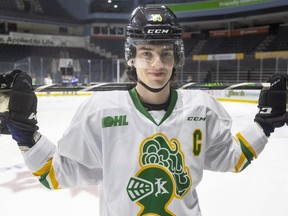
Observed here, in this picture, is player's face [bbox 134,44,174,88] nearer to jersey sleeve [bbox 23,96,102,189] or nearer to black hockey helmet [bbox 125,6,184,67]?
black hockey helmet [bbox 125,6,184,67]

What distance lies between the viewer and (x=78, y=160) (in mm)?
1169

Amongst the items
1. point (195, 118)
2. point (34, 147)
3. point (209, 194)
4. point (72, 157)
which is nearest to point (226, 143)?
point (195, 118)

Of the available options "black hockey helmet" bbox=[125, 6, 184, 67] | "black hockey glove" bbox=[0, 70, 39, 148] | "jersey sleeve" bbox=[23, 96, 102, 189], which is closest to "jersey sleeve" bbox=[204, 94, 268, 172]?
"black hockey helmet" bbox=[125, 6, 184, 67]

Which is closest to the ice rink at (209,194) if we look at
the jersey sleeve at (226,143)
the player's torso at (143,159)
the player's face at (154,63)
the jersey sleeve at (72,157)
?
the jersey sleeve at (226,143)

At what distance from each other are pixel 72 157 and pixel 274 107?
901mm

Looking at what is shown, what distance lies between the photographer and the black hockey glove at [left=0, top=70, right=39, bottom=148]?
119cm

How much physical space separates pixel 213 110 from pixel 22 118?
715mm

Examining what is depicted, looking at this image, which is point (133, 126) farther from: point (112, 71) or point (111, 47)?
point (111, 47)

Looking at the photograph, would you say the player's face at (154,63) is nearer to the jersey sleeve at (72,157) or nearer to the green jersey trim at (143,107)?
the green jersey trim at (143,107)

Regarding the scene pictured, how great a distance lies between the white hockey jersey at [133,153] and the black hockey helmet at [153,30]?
6.9 inches

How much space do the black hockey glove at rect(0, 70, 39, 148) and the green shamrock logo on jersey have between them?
0.42m

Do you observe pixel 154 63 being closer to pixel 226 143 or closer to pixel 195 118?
pixel 195 118

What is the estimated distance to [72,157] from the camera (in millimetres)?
1163

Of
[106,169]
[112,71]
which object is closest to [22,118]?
[106,169]
